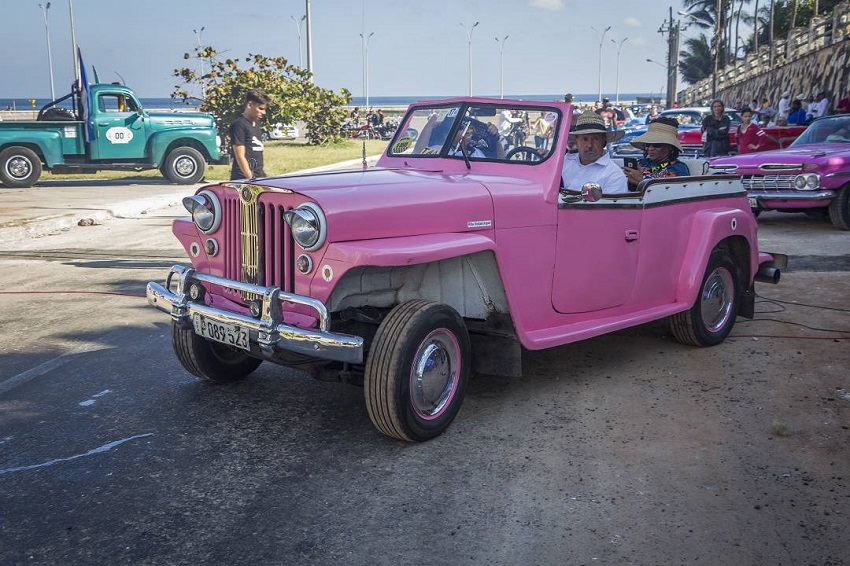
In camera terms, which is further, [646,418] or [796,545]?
[646,418]

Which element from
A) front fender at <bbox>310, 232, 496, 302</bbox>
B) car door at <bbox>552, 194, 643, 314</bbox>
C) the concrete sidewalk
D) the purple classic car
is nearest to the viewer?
front fender at <bbox>310, 232, 496, 302</bbox>

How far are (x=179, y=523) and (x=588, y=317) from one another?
2.68 meters

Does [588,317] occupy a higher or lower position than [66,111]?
lower

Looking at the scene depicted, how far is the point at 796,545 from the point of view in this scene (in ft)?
10.3

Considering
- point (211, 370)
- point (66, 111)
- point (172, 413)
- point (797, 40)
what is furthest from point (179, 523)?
point (797, 40)

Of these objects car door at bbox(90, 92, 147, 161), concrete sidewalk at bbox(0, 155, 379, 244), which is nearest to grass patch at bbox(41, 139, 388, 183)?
concrete sidewalk at bbox(0, 155, 379, 244)

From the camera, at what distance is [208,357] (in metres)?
4.92

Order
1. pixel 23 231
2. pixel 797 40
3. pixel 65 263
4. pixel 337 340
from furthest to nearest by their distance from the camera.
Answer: pixel 797 40
pixel 23 231
pixel 65 263
pixel 337 340

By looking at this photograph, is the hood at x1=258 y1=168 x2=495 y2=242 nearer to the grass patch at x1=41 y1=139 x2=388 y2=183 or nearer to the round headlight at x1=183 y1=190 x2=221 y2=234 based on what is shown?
the round headlight at x1=183 y1=190 x2=221 y2=234

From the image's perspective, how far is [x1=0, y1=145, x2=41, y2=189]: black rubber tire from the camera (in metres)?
18.0

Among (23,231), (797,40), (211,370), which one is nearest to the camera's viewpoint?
(211,370)

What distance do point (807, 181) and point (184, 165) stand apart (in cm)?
1354

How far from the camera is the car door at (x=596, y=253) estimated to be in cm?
480

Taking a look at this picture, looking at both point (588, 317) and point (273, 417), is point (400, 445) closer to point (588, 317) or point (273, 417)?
point (273, 417)
